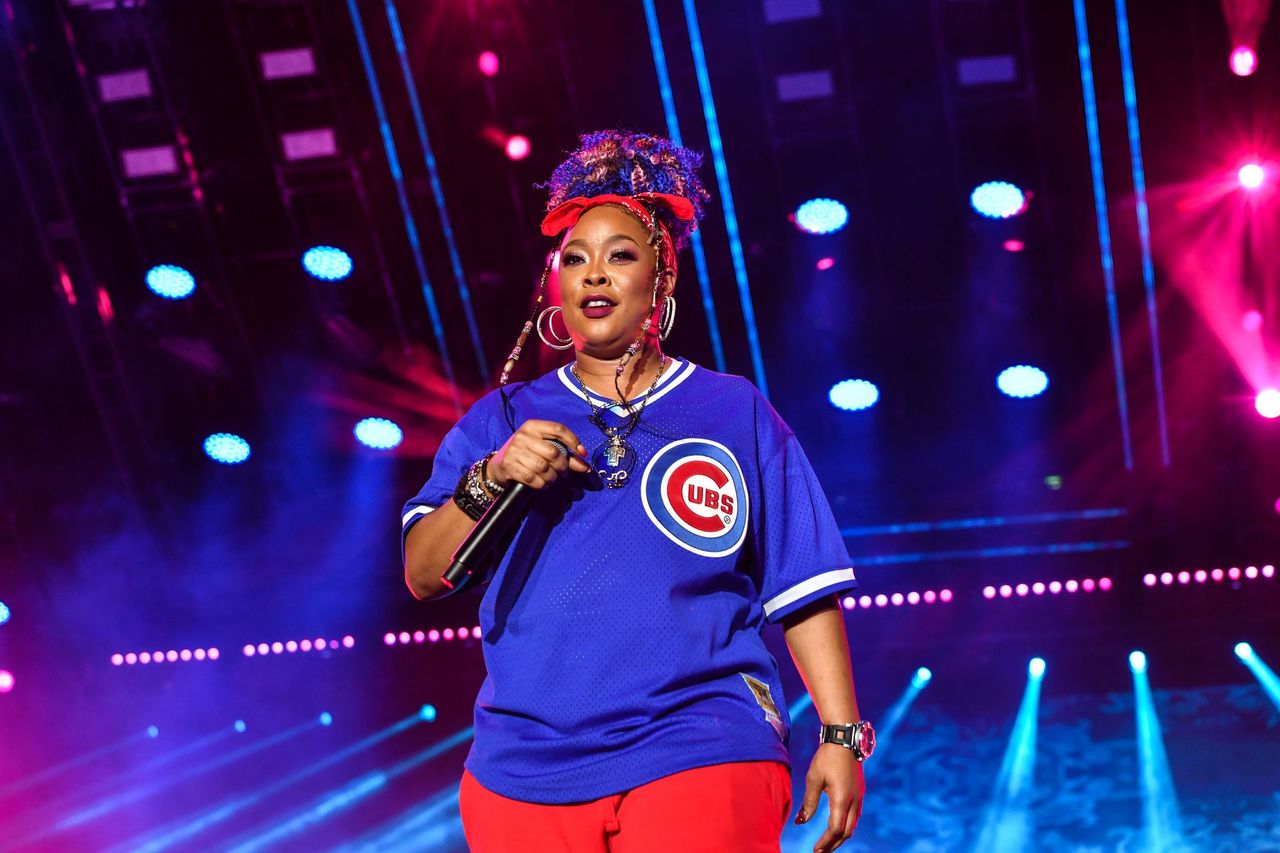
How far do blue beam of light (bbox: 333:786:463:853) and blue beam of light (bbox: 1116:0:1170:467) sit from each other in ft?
7.70

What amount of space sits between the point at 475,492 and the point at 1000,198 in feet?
8.38

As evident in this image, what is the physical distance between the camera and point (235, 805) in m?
3.49

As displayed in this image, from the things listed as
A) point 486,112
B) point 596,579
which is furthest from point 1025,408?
point 596,579

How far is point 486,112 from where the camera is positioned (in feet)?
12.8

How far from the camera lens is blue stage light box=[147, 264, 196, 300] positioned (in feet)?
13.4

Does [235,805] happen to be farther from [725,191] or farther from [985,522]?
[985,522]

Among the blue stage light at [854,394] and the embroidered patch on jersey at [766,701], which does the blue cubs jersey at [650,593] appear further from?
the blue stage light at [854,394]

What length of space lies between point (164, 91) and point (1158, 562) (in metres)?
3.36

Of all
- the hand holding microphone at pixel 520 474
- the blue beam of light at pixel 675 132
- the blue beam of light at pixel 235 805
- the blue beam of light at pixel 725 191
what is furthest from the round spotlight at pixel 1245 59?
the blue beam of light at pixel 235 805

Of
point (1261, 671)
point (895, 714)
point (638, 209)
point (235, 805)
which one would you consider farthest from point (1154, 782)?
point (235, 805)

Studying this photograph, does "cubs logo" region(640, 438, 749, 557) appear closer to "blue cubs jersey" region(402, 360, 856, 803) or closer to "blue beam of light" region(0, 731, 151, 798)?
"blue cubs jersey" region(402, 360, 856, 803)

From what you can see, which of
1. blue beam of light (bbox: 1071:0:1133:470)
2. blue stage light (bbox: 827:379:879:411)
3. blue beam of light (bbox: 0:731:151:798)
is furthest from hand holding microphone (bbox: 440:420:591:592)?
blue beam of light (bbox: 0:731:151:798)

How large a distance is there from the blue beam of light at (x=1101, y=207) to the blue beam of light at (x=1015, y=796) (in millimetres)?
962

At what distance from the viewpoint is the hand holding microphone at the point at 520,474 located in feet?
5.11
